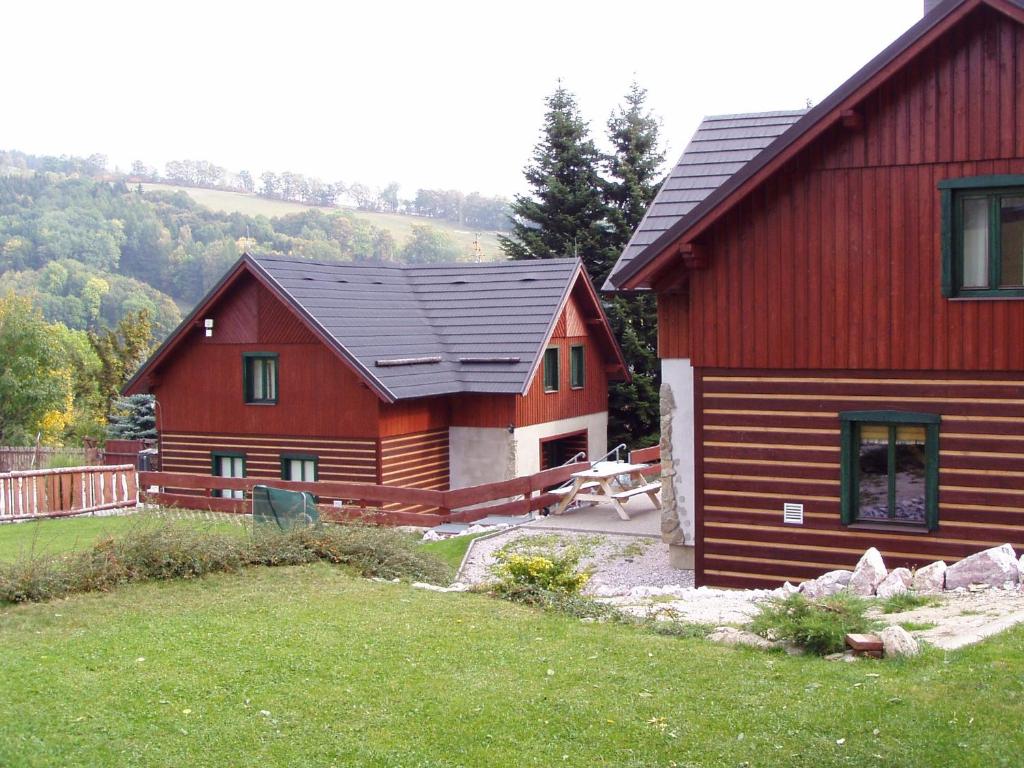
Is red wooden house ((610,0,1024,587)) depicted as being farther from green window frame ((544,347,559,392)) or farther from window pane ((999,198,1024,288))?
green window frame ((544,347,559,392))

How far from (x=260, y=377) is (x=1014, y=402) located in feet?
61.5

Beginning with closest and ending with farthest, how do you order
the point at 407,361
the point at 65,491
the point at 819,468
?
the point at 819,468 → the point at 65,491 → the point at 407,361

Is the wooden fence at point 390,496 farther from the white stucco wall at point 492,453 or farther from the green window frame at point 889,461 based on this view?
the green window frame at point 889,461

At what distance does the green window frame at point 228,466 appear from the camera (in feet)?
92.3

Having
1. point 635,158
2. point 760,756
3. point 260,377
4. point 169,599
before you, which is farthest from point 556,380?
point 760,756

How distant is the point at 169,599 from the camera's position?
12.3 metres

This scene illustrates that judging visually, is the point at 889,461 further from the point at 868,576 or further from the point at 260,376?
the point at 260,376

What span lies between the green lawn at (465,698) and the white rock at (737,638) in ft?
0.70

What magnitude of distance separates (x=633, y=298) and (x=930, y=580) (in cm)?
2690

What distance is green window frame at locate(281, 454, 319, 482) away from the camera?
2691 centimetres

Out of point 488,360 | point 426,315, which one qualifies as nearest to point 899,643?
point 488,360

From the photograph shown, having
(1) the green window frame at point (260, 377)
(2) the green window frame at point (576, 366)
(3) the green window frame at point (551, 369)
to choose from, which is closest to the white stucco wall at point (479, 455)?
(3) the green window frame at point (551, 369)

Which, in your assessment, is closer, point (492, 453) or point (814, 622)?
point (814, 622)

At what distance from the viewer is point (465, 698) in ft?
27.6
